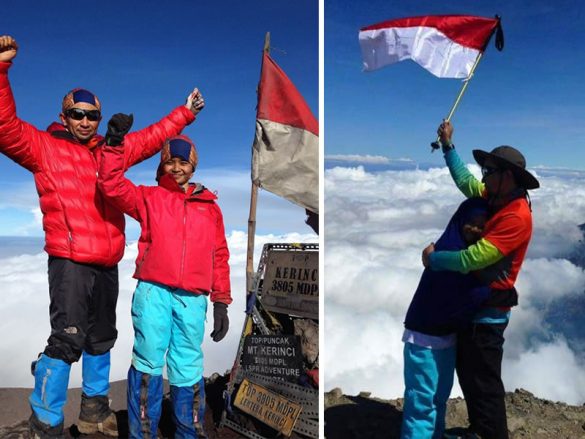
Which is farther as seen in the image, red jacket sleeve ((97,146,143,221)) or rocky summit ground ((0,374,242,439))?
rocky summit ground ((0,374,242,439))

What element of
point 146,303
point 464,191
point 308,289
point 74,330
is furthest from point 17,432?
point 464,191

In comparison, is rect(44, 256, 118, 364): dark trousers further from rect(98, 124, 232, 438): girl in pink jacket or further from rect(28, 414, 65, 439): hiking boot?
rect(28, 414, 65, 439): hiking boot

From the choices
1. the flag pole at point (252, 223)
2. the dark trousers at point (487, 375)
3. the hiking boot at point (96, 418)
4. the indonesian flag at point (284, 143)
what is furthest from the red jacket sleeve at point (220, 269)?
the dark trousers at point (487, 375)

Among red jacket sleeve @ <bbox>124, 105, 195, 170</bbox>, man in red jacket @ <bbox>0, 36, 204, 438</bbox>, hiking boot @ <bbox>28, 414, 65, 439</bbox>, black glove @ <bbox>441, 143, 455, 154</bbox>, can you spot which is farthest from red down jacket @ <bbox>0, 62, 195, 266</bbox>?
black glove @ <bbox>441, 143, 455, 154</bbox>

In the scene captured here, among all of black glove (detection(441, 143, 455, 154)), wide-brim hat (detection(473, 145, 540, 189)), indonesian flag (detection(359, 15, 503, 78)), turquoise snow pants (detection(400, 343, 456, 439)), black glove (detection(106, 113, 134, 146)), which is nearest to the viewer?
black glove (detection(106, 113, 134, 146))

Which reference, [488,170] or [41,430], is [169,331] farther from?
[488,170]

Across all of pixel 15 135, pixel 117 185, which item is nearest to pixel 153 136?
pixel 117 185
